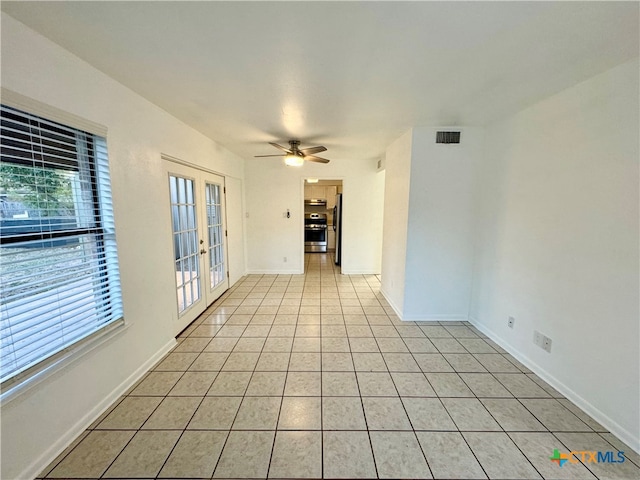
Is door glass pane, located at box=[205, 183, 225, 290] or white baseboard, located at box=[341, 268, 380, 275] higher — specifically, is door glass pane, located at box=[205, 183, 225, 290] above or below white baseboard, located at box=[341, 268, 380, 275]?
above

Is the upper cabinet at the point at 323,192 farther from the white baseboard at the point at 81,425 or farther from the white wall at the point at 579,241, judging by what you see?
the white baseboard at the point at 81,425

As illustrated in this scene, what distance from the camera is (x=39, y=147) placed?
1.40 metres

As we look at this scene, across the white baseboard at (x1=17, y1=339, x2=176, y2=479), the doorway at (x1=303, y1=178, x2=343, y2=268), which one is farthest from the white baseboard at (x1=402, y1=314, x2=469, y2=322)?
the doorway at (x1=303, y1=178, x2=343, y2=268)

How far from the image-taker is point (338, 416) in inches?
68.8

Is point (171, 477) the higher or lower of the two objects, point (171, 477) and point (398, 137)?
the lower

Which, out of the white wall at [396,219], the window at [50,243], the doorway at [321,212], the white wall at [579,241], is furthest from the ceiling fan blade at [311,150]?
the doorway at [321,212]

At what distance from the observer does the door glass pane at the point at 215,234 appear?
371 cm

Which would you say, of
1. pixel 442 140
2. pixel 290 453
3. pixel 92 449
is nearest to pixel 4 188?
pixel 92 449

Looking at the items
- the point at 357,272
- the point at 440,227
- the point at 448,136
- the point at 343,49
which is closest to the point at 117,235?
the point at 343,49

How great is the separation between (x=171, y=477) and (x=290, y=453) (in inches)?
25.1

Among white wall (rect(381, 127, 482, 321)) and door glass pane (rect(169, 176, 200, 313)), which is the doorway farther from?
door glass pane (rect(169, 176, 200, 313))

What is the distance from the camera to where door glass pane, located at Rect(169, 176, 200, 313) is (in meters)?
2.81

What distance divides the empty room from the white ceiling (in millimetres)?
15

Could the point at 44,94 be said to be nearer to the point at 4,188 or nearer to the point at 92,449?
the point at 4,188
